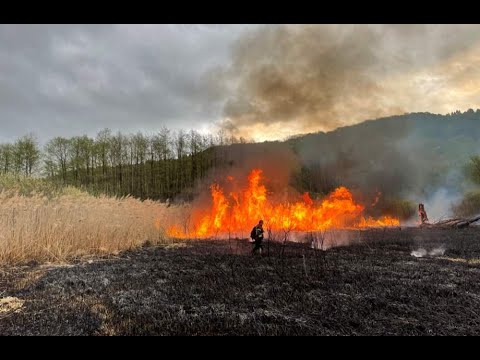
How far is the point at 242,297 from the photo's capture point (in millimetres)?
7895

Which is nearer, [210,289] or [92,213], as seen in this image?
[210,289]

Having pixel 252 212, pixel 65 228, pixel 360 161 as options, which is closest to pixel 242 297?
pixel 65 228

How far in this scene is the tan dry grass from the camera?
12.2m

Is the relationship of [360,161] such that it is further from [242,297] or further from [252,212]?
[242,297]

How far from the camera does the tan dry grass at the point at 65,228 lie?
40.0ft

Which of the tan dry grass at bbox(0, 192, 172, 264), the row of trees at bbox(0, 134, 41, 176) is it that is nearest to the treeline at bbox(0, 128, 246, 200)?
the row of trees at bbox(0, 134, 41, 176)

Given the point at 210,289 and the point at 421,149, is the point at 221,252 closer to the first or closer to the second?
the point at 210,289

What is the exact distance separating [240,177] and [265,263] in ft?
55.6

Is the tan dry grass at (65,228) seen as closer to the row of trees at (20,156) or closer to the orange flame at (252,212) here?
the orange flame at (252,212)

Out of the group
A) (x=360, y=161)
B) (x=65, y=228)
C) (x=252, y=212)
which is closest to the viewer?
(x=65, y=228)

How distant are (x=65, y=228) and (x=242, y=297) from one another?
31.3ft
